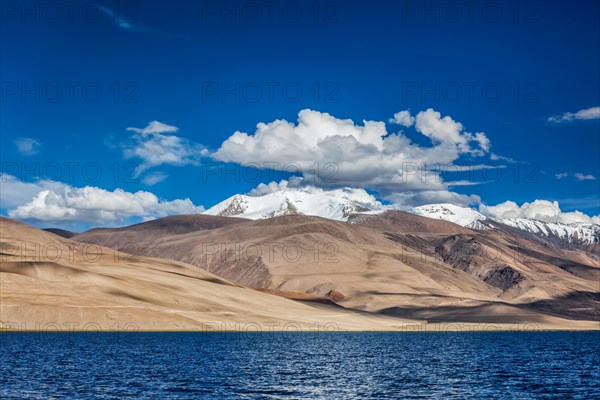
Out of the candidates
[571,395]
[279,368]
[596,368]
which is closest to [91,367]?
[279,368]

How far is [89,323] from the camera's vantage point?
167 metres

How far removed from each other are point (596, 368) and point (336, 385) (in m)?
39.3

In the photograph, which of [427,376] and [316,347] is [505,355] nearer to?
[316,347]

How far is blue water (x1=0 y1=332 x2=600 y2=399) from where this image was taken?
63.2 meters

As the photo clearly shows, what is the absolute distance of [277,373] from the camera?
80.1m

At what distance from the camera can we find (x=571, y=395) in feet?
211

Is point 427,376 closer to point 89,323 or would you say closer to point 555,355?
point 555,355

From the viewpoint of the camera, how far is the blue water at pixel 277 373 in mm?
63219

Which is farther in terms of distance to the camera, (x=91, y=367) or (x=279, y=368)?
(x=279, y=368)

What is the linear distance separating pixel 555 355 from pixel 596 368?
2598 centimetres

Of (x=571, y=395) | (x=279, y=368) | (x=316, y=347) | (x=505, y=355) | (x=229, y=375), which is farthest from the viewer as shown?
(x=316, y=347)

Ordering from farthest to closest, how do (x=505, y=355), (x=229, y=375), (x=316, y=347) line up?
1. (x=316, y=347)
2. (x=505, y=355)
3. (x=229, y=375)

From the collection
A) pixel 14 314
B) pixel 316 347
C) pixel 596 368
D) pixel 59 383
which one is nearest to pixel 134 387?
pixel 59 383

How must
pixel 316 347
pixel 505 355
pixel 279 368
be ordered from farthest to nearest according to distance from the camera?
1. pixel 316 347
2. pixel 505 355
3. pixel 279 368
